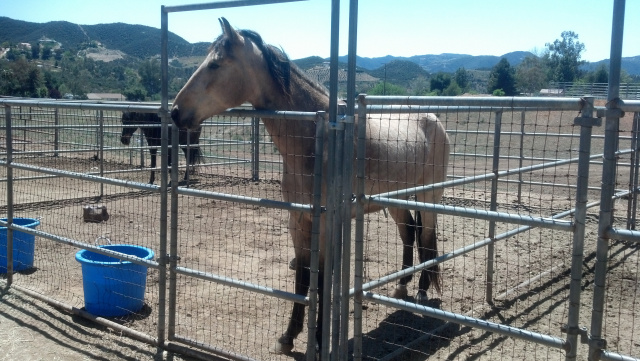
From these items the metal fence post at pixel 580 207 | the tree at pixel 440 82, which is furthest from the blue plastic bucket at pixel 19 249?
the tree at pixel 440 82

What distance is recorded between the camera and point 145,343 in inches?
144

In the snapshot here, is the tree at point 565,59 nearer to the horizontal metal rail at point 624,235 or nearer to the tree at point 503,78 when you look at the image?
the tree at point 503,78

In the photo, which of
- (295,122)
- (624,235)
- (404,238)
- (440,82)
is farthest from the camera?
(440,82)

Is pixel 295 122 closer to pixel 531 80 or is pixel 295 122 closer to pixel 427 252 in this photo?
pixel 427 252

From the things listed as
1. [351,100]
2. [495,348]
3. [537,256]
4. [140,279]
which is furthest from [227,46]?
[537,256]

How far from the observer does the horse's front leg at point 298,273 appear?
333 centimetres

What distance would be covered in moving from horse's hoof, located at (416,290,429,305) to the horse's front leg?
1.33 metres

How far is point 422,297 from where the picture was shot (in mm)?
4453

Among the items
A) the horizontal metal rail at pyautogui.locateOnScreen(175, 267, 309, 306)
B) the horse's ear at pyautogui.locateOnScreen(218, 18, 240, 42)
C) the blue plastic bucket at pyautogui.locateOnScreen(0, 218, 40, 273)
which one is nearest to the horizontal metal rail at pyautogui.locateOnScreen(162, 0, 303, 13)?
the horse's ear at pyautogui.locateOnScreen(218, 18, 240, 42)

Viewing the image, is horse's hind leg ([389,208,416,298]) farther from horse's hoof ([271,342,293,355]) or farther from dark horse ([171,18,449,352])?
horse's hoof ([271,342,293,355])

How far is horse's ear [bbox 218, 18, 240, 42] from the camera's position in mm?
3098

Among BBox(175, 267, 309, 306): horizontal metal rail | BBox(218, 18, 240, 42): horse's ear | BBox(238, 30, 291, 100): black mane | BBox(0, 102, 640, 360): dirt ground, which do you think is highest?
BBox(218, 18, 240, 42): horse's ear

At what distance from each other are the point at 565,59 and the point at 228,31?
114 ft

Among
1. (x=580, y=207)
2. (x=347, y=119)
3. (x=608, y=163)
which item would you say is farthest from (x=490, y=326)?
(x=347, y=119)
